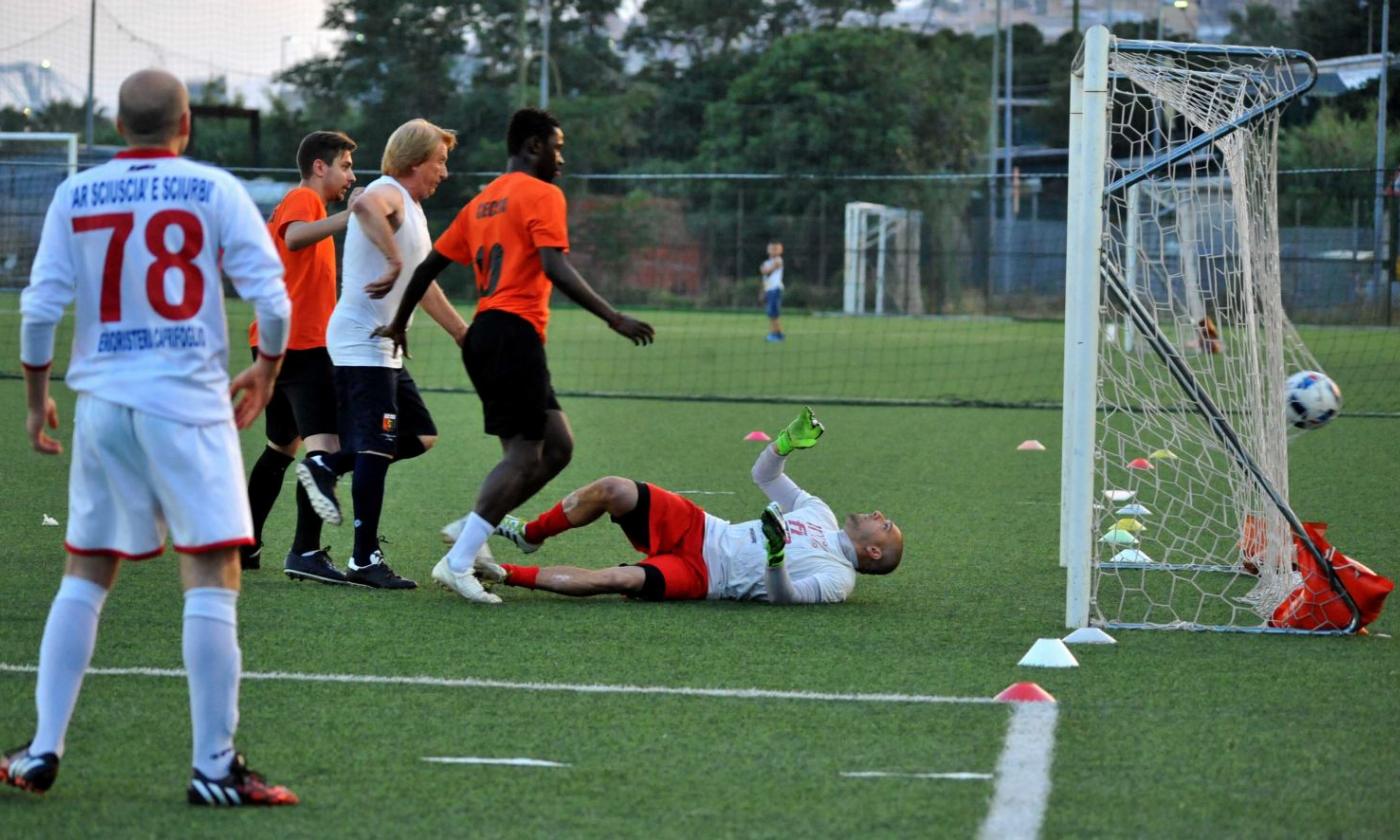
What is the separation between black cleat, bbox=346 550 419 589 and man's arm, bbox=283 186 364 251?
1306 mm


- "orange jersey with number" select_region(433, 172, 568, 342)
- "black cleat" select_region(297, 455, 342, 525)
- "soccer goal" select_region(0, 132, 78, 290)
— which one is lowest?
"black cleat" select_region(297, 455, 342, 525)

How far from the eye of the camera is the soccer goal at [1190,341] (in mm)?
6516

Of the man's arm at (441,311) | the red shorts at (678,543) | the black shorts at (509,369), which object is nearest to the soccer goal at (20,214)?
the man's arm at (441,311)

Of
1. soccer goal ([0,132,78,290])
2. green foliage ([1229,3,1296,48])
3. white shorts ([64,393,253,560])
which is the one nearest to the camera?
white shorts ([64,393,253,560])

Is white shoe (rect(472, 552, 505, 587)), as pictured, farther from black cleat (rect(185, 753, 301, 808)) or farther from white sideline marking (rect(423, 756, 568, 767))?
black cleat (rect(185, 753, 301, 808))

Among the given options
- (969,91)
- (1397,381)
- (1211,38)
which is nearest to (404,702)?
(1397,381)

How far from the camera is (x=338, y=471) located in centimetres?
765

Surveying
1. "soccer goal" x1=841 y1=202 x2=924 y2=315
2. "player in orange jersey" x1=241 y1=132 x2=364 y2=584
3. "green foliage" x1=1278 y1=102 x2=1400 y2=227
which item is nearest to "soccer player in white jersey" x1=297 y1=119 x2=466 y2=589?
"player in orange jersey" x1=241 y1=132 x2=364 y2=584

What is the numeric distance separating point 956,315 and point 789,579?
26.3 meters

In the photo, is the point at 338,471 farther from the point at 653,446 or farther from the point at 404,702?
the point at 653,446

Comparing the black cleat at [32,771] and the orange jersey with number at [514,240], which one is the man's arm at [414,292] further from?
the black cleat at [32,771]

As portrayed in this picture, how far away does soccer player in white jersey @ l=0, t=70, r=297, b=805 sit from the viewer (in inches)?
162

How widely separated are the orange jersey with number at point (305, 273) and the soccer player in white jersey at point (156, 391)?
3.54 metres

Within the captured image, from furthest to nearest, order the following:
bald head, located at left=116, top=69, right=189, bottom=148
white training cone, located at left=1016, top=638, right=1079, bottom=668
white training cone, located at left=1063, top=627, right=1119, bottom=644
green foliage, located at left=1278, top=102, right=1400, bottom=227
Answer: green foliage, located at left=1278, top=102, right=1400, bottom=227 → white training cone, located at left=1063, top=627, right=1119, bottom=644 → white training cone, located at left=1016, top=638, right=1079, bottom=668 → bald head, located at left=116, top=69, right=189, bottom=148
